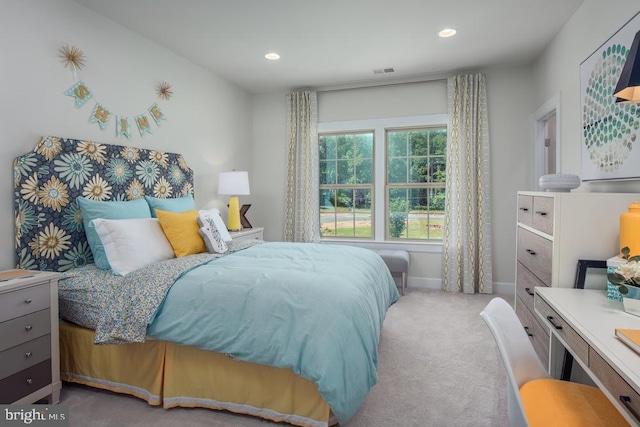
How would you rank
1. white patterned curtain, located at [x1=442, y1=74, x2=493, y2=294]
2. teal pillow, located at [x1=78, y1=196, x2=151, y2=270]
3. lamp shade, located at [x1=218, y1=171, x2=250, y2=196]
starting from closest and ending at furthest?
1. teal pillow, located at [x1=78, y1=196, x2=151, y2=270]
2. lamp shade, located at [x1=218, y1=171, x2=250, y2=196]
3. white patterned curtain, located at [x1=442, y1=74, x2=493, y2=294]

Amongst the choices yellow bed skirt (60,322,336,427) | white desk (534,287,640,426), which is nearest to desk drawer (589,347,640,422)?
white desk (534,287,640,426)

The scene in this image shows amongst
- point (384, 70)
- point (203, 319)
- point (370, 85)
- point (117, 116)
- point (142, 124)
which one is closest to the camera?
point (203, 319)

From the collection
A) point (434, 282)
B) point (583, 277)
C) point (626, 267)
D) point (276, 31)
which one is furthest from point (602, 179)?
point (276, 31)

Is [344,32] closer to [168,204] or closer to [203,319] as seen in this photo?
[168,204]

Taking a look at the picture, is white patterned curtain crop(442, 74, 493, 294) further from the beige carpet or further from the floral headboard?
the floral headboard

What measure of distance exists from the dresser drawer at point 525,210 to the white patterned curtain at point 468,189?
163 centimetres

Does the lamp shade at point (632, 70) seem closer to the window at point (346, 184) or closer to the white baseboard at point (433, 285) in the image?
the white baseboard at point (433, 285)

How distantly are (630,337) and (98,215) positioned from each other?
10.1ft

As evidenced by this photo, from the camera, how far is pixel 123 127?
3078mm

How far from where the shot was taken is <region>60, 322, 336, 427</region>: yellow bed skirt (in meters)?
1.87

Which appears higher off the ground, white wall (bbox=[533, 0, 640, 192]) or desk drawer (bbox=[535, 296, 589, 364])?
white wall (bbox=[533, 0, 640, 192])

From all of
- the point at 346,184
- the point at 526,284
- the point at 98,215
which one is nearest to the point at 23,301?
the point at 98,215

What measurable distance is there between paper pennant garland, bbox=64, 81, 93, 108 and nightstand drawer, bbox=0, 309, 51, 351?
1.61 metres

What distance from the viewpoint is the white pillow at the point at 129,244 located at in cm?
235
